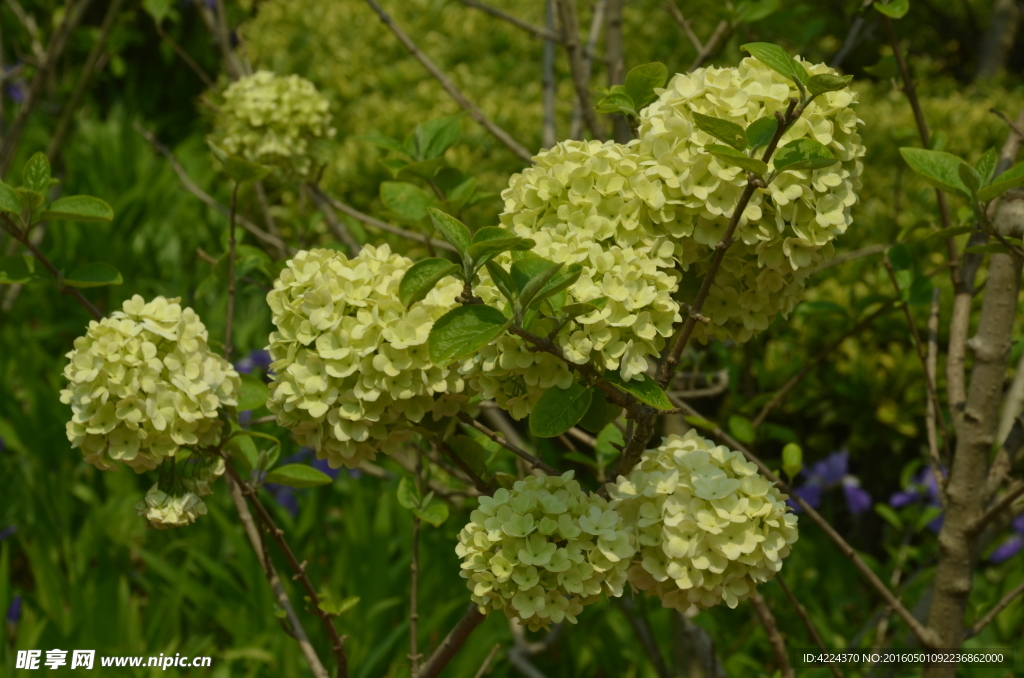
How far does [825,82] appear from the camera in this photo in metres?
0.79

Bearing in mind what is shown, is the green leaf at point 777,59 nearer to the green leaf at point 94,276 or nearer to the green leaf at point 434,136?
the green leaf at point 434,136

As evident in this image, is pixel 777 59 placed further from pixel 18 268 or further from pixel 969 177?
pixel 18 268

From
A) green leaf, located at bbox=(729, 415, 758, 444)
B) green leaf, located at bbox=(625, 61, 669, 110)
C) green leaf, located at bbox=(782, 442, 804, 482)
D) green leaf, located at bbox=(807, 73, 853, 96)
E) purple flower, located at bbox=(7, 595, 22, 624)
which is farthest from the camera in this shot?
purple flower, located at bbox=(7, 595, 22, 624)

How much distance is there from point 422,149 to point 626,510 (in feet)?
2.43

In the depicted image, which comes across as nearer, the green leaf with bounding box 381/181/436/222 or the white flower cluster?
the white flower cluster

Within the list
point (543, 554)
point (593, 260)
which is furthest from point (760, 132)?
point (543, 554)

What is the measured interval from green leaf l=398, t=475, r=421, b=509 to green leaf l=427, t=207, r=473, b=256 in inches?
20.1

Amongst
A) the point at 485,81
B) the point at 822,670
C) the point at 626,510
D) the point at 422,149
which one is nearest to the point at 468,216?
the point at 485,81

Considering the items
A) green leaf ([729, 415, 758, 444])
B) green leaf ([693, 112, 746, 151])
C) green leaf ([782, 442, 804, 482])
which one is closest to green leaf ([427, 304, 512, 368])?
green leaf ([693, 112, 746, 151])

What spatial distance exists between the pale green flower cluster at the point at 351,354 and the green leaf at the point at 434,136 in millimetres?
486

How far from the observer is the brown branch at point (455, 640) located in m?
1.04

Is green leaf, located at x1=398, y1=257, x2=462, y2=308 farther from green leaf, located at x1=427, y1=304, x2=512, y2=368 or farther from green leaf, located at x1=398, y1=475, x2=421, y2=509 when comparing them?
green leaf, located at x1=398, y1=475, x2=421, y2=509

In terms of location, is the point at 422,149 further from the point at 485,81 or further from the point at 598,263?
the point at 485,81

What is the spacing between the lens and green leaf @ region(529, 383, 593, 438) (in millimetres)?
842
